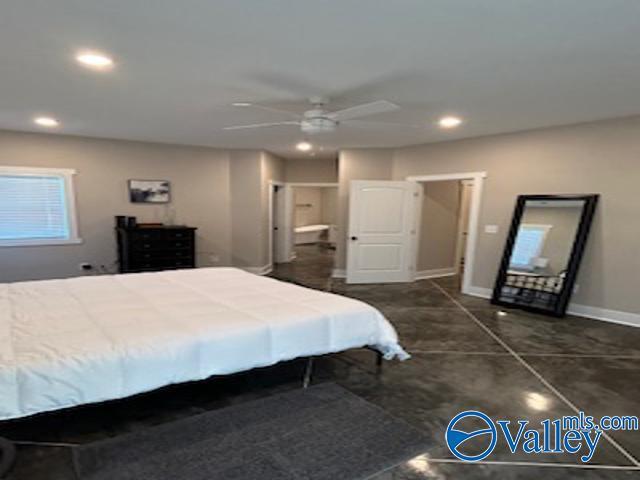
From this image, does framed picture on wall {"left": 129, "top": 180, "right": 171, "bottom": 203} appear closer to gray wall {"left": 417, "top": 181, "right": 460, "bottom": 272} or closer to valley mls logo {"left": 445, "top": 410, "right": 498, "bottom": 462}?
gray wall {"left": 417, "top": 181, "right": 460, "bottom": 272}

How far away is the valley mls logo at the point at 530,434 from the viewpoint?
2117 millimetres

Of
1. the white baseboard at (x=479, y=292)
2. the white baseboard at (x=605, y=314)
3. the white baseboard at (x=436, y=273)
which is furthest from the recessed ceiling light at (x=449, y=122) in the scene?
the white baseboard at (x=436, y=273)

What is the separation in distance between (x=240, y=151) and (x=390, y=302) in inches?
156

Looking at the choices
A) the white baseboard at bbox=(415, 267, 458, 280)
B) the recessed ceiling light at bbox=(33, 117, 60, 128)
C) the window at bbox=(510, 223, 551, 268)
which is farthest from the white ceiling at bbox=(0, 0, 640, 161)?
the white baseboard at bbox=(415, 267, 458, 280)

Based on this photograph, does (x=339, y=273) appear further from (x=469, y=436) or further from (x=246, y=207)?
(x=469, y=436)

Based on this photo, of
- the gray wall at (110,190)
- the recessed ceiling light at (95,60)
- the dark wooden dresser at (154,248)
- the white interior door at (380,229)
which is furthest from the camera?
the white interior door at (380,229)

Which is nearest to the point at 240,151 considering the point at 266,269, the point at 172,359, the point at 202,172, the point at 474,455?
the point at 202,172

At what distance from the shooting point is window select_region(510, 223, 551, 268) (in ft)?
16.4

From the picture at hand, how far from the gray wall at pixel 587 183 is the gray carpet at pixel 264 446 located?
3.80m

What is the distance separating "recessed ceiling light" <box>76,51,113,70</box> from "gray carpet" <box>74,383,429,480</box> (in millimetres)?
2600

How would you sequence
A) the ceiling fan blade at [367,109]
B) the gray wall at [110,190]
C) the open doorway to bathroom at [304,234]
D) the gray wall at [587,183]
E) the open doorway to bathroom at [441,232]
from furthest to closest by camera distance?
the open doorway to bathroom at [304,234] < the open doorway to bathroom at [441,232] < the gray wall at [110,190] < the gray wall at [587,183] < the ceiling fan blade at [367,109]

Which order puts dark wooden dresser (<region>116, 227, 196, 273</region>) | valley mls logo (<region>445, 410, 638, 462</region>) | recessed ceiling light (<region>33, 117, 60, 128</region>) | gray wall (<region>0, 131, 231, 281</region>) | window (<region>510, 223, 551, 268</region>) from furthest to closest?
dark wooden dresser (<region>116, 227, 196, 273</region>)
gray wall (<region>0, 131, 231, 281</region>)
window (<region>510, 223, 551, 268</region>)
recessed ceiling light (<region>33, 117, 60, 128</region>)
valley mls logo (<region>445, 410, 638, 462</region>)

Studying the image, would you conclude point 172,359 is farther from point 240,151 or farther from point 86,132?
point 240,151

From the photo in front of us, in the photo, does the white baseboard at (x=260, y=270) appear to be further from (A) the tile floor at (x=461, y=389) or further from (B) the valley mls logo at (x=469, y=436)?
(B) the valley mls logo at (x=469, y=436)
